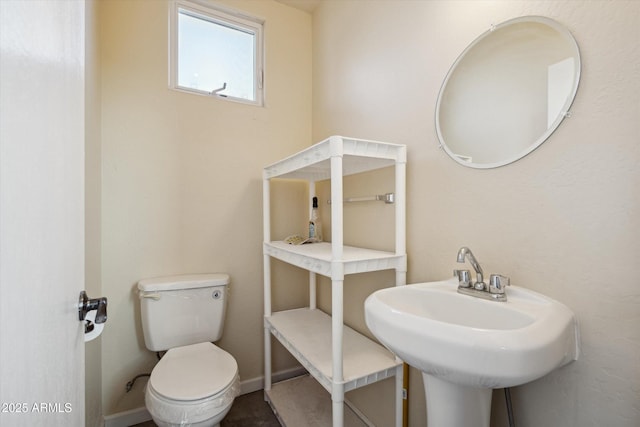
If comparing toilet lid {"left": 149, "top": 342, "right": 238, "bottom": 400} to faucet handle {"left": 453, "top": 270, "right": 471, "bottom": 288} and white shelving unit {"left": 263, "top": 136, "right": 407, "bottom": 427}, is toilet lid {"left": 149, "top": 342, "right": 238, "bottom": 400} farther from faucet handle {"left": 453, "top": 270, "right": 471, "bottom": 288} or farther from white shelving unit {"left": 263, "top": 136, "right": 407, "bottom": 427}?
faucet handle {"left": 453, "top": 270, "right": 471, "bottom": 288}

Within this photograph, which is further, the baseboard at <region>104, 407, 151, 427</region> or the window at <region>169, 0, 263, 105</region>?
the window at <region>169, 0, 263, 105</region>

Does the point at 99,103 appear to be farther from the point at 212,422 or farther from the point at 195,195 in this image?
the point at 212,422

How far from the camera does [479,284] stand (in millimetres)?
948

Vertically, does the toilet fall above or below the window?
below

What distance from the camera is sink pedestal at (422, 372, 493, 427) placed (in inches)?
34.5

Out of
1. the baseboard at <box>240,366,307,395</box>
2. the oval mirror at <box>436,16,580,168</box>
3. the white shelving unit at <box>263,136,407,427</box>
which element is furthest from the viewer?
the baseboard at <box>240,366,307,395</box>

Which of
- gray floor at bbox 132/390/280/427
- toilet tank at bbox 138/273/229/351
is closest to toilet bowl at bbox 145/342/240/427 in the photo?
toilet tank at bbox 138/273/229/351

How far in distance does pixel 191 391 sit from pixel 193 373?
0.15 meters

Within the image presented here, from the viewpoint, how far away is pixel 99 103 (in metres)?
1.56

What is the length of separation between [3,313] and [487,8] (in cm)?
141

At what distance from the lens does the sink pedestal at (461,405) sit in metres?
0.88

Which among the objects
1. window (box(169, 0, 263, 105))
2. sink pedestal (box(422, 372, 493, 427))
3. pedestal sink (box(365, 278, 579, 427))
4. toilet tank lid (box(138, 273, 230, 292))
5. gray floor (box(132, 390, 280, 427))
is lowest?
gray floor (box(132, 390, 280, 427))

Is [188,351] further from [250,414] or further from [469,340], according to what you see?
[469,340]

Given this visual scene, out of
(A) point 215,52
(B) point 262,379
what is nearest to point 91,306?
(B) point 262,379
